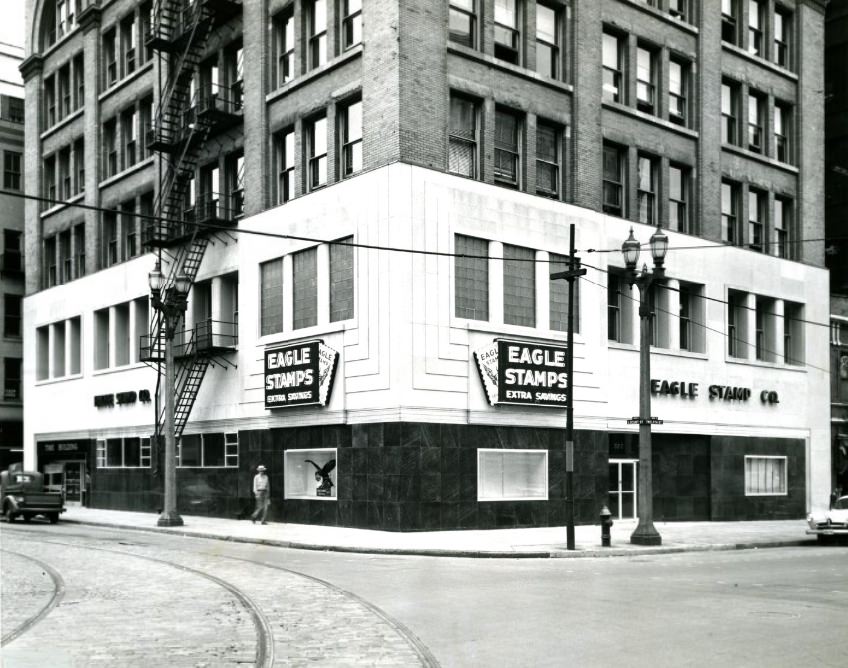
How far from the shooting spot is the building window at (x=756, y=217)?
127ft

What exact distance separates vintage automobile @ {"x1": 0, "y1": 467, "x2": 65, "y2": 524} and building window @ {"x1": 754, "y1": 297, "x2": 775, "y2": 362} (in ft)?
81.3

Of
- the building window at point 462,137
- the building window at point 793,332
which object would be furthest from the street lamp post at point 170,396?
the building window at point 793,332

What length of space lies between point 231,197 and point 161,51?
689 centimetres

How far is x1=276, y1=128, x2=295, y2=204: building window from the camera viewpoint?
32.7 m

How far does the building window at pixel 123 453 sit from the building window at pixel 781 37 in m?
28.2

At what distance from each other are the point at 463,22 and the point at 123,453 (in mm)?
21498

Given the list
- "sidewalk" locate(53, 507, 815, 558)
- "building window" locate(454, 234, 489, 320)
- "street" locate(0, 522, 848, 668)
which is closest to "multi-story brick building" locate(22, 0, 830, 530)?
"building window" locate(454, 234, 489, 320)

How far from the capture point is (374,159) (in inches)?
1129

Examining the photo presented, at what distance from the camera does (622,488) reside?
110 feet

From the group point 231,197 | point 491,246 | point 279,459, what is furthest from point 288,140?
point 279,459

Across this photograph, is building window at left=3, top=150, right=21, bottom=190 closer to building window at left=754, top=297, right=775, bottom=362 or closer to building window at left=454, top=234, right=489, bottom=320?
building window at left=454, top=234, right=489, bottom=320

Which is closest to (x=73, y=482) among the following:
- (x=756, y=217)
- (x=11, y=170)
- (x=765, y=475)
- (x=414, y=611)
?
(x=11, y=170)

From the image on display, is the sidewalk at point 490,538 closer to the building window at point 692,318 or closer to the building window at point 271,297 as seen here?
the building window at point 271,297

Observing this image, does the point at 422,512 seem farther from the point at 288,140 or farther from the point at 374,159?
the point at 288,140
